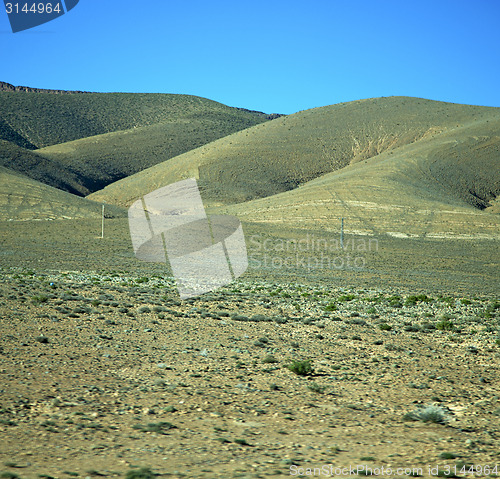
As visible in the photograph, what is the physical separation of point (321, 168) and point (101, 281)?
73.4 m

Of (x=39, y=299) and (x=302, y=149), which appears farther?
(x=302, y=149)

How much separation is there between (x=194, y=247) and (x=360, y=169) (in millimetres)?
46939

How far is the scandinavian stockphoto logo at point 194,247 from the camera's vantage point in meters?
27.3

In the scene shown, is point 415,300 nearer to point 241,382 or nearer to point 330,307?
point 330,307

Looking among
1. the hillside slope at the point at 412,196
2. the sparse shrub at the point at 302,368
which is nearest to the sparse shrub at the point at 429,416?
the sparse shrub at the point at 302,368

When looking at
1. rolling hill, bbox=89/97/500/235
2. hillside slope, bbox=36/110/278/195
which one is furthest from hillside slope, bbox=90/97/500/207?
hillside slope, bbox=36/110/278/195

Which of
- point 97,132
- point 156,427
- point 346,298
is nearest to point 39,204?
point 346,298

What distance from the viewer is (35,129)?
5359 inches

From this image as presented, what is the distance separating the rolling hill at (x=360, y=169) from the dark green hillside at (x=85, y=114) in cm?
4570

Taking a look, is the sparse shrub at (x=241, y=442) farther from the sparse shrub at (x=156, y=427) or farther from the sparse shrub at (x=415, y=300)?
the sparse shrub at (x=415, y=300)

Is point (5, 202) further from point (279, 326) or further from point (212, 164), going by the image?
point (279, 326)

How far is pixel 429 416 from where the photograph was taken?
7.74 meters
